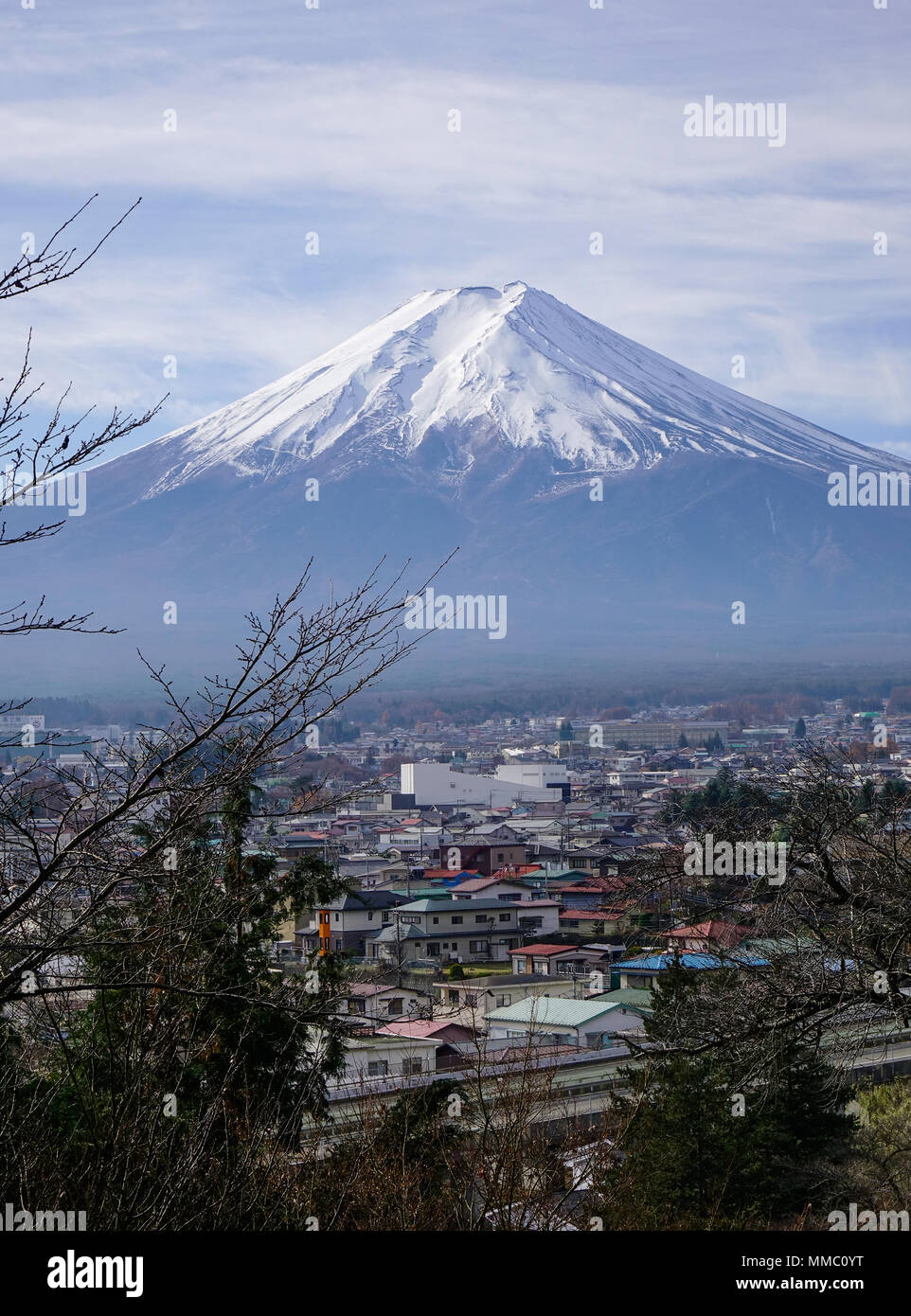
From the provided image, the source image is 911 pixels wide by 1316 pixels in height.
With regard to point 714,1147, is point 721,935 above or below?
above

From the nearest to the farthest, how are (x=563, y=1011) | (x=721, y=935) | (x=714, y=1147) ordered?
(x=721, y=935), (x=714, y=1147), (x=563, y=1011)

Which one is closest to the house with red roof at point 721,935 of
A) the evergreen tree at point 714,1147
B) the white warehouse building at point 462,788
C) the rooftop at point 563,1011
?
the evergreen tree at point 714,1147

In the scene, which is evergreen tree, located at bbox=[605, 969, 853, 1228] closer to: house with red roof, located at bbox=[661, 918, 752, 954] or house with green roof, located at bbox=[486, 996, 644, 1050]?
house with red roof, located at bbox=[661, 918, 752, 954]

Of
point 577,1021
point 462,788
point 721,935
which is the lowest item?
point 462,788

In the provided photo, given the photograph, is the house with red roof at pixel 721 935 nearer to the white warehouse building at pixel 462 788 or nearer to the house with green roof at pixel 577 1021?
the house with green roof at pixel 577 1021

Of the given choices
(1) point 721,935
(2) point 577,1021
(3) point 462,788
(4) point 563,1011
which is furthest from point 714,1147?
(3) point 462,788

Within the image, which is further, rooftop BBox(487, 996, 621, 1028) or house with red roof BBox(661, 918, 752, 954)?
rooftop BBox(487, 996, 621, 1028)

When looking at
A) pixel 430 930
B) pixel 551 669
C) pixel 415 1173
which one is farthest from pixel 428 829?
Answer: pixel 551 669

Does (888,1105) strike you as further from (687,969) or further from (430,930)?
(430,930)

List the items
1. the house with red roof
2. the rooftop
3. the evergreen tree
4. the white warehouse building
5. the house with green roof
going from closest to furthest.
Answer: the house with red roof, the evergreen tree, the house with green roof, the rooftop, the white warehouse building

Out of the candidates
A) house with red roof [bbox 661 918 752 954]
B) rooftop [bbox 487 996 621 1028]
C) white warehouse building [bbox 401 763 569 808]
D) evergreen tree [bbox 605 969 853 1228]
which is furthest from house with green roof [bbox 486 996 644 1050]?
white warehouse building [bbox 401 763 569 808]

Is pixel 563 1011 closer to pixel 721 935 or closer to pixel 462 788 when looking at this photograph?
pixel 721 935
